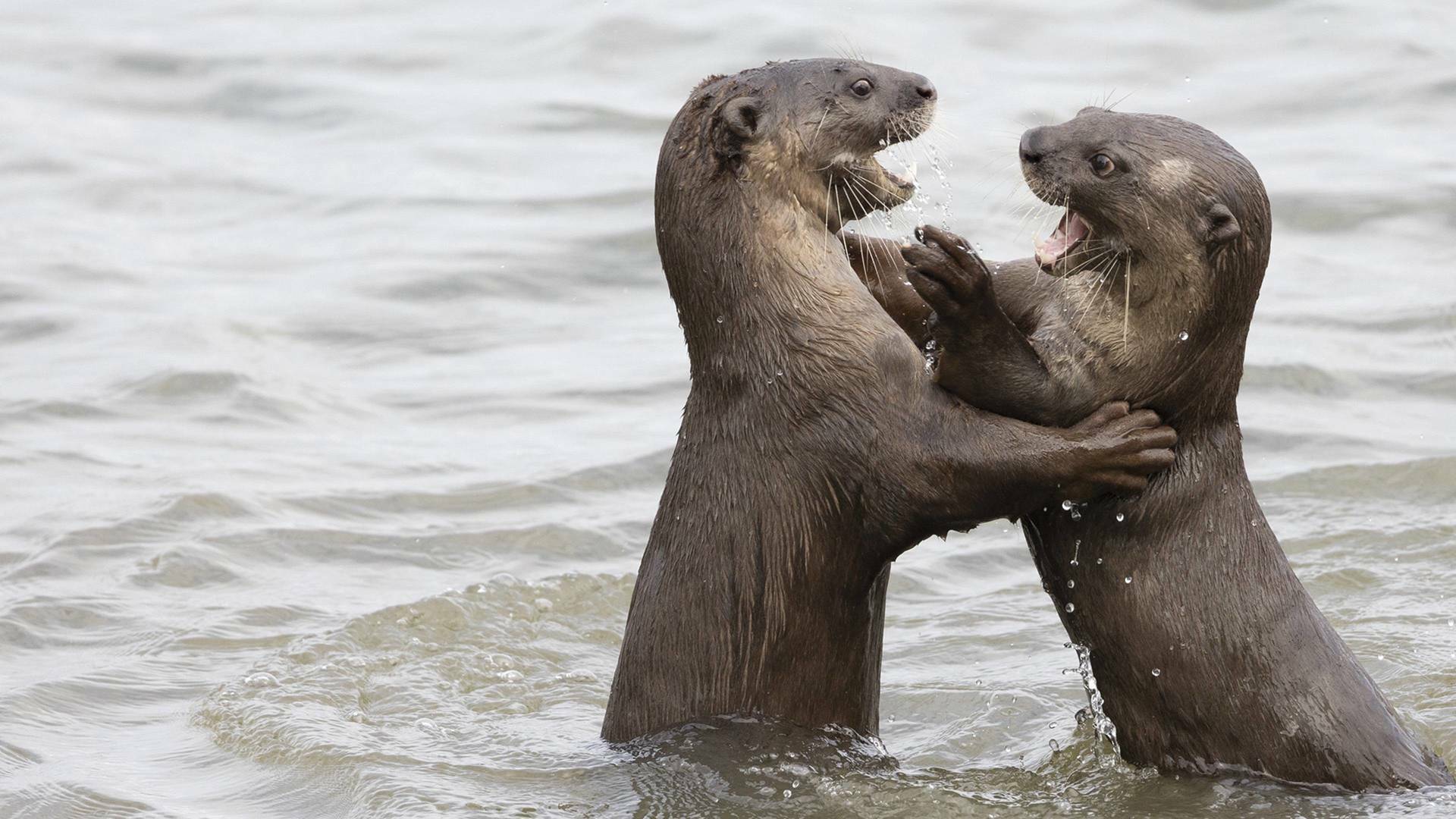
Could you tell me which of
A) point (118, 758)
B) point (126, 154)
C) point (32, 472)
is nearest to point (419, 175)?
point (126, 154)

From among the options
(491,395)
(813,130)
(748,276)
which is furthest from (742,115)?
(491,395)

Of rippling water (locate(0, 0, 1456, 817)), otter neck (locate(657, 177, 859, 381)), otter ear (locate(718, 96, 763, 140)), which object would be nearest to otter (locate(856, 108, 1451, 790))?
rippling water (locate(0, 0, 1456, 817))

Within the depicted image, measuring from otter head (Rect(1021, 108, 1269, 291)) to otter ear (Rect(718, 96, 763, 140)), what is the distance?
0.78 meters

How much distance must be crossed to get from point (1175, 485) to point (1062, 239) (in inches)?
31.0

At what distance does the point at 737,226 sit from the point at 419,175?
9490 mm

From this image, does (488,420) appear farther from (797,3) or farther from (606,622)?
(797,3)

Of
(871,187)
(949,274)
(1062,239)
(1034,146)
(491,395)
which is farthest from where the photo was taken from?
(491,395)

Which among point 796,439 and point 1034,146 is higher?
point 1034,146

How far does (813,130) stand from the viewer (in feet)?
20.1

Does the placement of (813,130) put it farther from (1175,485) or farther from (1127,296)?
(1175,485)

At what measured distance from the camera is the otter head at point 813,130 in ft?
19.8

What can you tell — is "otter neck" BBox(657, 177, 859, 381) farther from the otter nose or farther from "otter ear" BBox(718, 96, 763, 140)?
the otter nose

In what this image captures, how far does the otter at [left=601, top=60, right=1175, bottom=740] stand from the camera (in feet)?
18.8

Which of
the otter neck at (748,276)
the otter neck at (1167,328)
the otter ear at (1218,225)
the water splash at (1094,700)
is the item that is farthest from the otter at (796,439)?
the water splash at (1094,700)
